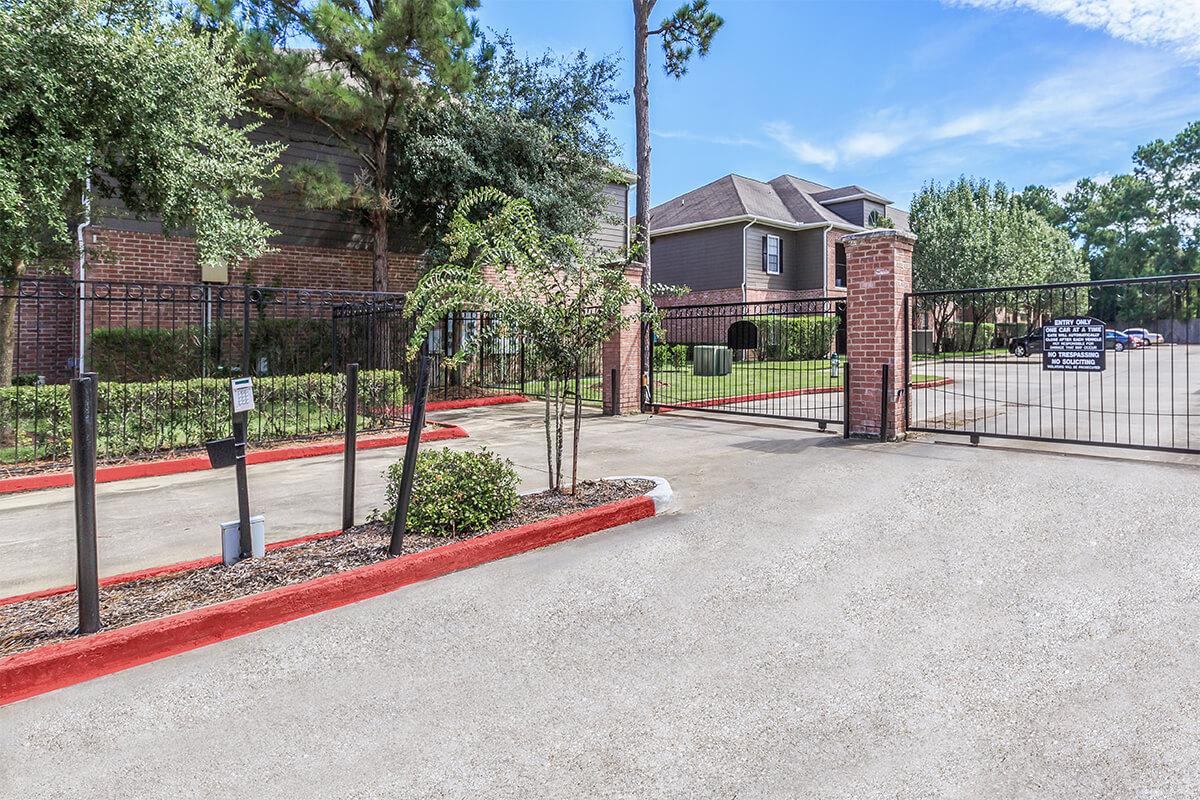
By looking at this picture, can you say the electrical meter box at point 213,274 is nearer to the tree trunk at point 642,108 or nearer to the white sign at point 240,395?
the tree trunk at point 642,108

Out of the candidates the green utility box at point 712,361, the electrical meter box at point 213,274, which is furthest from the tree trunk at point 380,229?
the green utility box at point 712,361

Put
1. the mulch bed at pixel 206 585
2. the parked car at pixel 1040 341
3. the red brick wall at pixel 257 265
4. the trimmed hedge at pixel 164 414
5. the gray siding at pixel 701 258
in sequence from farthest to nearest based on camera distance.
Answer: the gray siding at pixel 701 258, the red brick wall at pixel 257 265, the parked car at pixel 1040 341, the trimmed hedge at pixel 164 414, the mulch bed at pixel 206 585

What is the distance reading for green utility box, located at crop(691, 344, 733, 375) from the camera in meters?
20.2

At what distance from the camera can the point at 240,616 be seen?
12.5ft

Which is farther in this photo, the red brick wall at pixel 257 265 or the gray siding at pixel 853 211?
the gray siding at pixel 853 211

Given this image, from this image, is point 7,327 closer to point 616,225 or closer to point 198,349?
point 198,349

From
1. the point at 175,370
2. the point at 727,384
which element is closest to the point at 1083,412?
the point at 727,384

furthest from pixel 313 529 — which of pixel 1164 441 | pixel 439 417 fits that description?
pixel 1164 441

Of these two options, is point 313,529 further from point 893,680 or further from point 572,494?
point 893,680

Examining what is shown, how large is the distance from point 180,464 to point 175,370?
5.02 metres

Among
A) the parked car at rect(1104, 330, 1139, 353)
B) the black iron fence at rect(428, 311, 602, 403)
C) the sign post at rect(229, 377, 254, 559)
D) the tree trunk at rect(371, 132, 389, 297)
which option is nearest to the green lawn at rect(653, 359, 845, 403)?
the black iron fence at rect(428, 311, 602, 403)

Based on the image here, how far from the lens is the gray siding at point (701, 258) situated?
98.5 feet

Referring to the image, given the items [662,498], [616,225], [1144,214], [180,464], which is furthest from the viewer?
[1144,214]

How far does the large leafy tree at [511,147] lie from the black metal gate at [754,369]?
3.93 m
